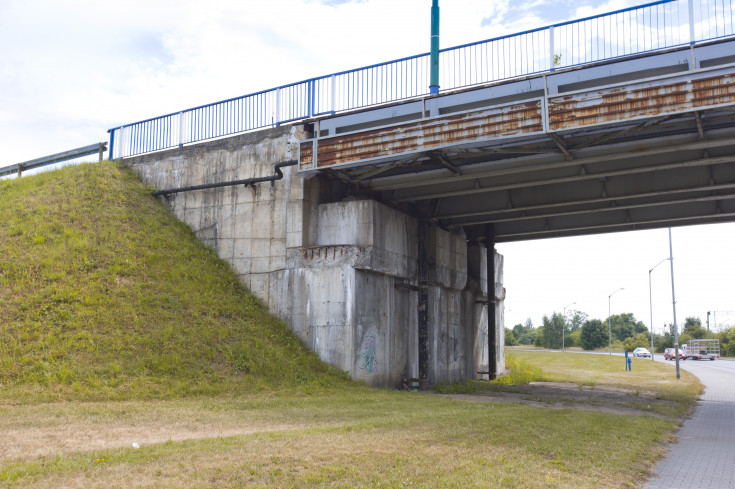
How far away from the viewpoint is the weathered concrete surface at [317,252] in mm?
18125

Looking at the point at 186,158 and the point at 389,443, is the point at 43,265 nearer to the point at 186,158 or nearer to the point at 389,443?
the point at 186,158

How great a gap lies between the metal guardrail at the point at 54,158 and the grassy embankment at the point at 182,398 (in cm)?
220

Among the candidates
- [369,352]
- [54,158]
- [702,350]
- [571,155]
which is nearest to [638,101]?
[571,155]

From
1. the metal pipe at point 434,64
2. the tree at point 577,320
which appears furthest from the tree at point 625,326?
the metal pipe at point 434,64

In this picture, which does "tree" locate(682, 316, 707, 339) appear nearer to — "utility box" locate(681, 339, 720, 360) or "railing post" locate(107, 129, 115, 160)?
"utility box" locate(681, 339, 720, 360)

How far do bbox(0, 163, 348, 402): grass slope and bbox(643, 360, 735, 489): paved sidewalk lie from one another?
8.68 meters

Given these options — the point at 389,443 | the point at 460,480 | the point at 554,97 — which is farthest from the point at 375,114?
the point at 460,480

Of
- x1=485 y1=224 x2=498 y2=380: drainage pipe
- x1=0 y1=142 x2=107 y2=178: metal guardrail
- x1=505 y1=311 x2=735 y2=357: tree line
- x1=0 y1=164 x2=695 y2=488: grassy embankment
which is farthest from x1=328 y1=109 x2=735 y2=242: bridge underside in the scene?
x1=505 y1=311 x2=735 y2=357: tree line

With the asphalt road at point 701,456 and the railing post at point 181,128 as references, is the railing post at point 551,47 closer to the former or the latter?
the asphalt road at point 701,456

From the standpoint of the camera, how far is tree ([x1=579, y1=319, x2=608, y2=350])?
10550 cm

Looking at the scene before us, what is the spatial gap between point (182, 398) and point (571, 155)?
36.4ft

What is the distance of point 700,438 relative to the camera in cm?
1212

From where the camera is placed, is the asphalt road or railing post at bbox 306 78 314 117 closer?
the asphalt road

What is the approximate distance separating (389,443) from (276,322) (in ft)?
33.1
